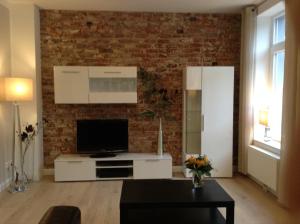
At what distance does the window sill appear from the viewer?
3892 millimetres

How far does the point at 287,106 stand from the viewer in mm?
3229

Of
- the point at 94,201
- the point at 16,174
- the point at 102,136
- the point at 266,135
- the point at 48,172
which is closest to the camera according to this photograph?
the point at 94,201

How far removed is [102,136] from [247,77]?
2.66 metres

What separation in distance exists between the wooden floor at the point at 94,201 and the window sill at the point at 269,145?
24.4 inches

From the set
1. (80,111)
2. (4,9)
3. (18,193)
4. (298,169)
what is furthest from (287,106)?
(4,9)

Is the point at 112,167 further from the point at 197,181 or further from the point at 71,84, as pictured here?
the point at 197,181

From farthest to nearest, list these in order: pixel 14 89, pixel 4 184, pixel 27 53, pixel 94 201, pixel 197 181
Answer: pixel 27 53 → pixel 4 184 → pixel 14 89 → pixel 94 201 → pixel 197 181

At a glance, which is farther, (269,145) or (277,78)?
(277,78)

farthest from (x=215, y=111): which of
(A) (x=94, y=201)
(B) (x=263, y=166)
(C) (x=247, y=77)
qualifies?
(A) (x=94, y=201)

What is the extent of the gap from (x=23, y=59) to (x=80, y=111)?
1.26m

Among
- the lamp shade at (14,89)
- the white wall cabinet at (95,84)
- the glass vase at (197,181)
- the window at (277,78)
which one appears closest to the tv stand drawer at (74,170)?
the white wall cabinet at (95,84)

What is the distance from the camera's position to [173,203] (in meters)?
2.51

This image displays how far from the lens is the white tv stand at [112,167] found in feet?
14.7

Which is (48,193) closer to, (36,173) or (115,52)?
(36,173)
